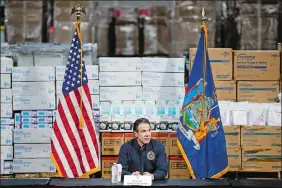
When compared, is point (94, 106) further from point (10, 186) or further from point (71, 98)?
point (10, 186)

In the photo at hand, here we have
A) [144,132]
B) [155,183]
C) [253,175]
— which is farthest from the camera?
[253,175]

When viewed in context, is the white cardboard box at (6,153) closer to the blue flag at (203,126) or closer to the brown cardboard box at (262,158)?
the blue flag at (203,126)

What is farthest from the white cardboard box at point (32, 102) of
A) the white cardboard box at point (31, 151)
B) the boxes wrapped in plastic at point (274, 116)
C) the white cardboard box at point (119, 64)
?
the boxes wrapped in plastic at point (274, 116)

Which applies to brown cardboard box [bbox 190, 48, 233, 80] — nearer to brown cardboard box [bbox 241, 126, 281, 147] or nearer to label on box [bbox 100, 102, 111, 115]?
brown cardboard box [bbox 241, 126, 281, 147]

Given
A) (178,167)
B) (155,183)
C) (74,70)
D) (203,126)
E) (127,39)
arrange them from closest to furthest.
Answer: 1. (155,183)
2. (203,126)
3. (74,70)
4. (178,167)
5. (127,39)

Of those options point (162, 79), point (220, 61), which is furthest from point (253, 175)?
point (162, 79)

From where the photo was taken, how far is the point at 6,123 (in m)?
11.4

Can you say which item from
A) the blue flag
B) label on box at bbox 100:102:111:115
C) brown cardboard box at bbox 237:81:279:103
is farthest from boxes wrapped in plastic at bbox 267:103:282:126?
label on box at bbox 100:102:111:115

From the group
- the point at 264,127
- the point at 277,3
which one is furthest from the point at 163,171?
the point at 277,3

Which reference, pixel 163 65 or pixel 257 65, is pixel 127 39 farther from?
pixel 257 65

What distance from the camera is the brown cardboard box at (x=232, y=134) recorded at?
11.3 metres

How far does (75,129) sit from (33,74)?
66.0 inches

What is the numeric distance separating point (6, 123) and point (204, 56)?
3.66m

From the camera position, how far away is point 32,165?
11.3 m
